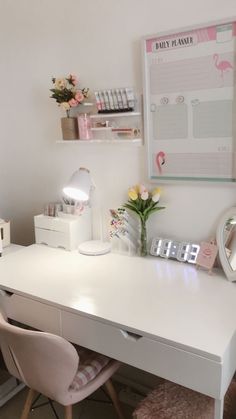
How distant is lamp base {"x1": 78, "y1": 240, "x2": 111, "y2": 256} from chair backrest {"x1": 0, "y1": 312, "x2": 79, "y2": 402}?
620mm

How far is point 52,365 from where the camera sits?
1.27 metres

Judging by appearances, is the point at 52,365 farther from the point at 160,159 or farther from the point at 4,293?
the point at 160,159

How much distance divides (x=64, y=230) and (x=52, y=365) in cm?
80

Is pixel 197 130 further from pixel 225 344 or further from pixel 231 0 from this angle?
pixel 225 344

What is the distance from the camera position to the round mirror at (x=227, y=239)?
1.55m

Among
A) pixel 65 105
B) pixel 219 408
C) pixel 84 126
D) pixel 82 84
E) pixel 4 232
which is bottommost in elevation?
pixel 219 408

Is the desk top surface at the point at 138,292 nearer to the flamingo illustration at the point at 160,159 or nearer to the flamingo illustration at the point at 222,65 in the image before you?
the flamingo illustration at the point at 160,159

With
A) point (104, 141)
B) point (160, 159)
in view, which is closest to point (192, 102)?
point (160, 159)

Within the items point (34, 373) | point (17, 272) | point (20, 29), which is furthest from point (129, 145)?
point (34, 373)

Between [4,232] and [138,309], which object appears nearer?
[138,309]

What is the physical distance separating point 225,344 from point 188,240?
2.35 feet

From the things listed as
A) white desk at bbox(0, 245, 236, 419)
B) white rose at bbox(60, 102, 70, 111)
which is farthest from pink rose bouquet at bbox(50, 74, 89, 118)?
white desk at bbox(0, 245, 236, 419)

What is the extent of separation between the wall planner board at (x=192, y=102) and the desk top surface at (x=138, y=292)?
46 cm

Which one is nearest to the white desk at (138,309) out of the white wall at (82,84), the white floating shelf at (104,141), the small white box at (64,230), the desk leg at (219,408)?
the desk leg at (219,408)
